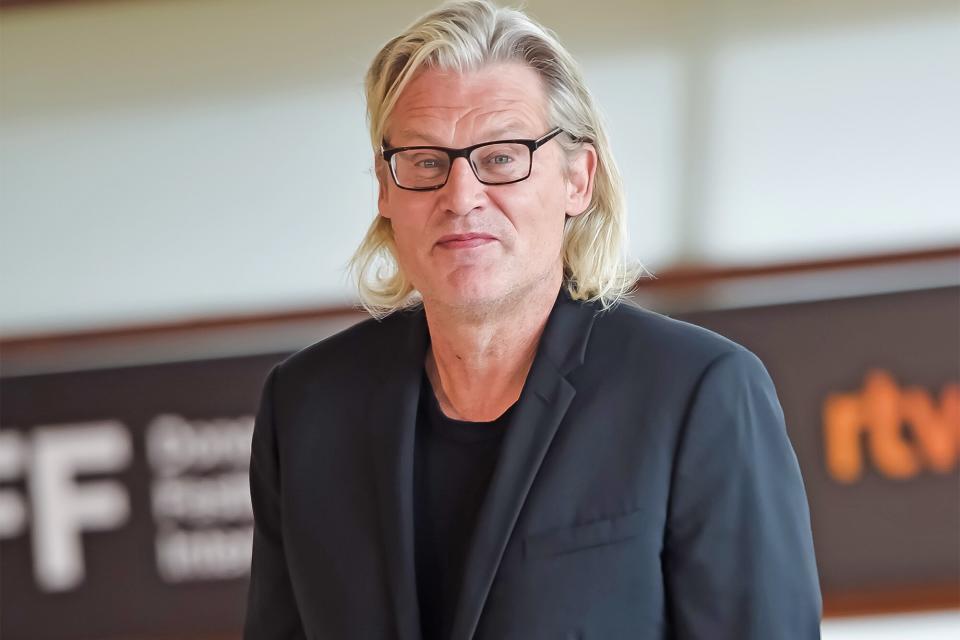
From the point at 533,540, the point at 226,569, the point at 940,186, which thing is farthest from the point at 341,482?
the point at 940,186

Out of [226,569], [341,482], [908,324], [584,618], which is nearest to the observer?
[584,618]

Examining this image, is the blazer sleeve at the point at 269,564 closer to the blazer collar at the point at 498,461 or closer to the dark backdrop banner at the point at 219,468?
the blazer collar at the point at 498,461

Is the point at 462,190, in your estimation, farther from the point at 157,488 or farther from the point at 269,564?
the point at 157,488

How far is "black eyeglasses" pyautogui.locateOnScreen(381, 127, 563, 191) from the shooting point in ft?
3.60

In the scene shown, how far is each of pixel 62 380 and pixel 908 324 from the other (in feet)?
8.27

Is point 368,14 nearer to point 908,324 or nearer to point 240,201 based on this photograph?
point 240,201

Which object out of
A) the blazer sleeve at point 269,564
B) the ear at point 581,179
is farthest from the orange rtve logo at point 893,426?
the blazer sleeve at point 269,564

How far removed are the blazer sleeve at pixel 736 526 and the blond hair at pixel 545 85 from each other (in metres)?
0.23

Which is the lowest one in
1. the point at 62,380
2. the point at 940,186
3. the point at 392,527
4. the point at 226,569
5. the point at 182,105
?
the point at 226,569

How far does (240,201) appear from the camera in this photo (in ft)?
10.5

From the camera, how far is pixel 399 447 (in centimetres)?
117

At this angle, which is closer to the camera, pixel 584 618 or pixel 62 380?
Result: pixel 584 618

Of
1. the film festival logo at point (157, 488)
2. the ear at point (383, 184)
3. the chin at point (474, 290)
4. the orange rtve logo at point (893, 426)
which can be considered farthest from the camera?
the film festival logo at point (157, 488)

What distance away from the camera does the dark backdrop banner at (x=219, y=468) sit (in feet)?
9.84
